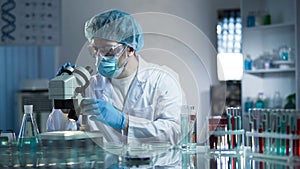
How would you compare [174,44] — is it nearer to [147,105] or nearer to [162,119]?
[147,105]

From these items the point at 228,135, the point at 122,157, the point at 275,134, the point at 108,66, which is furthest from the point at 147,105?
the point at 275,134

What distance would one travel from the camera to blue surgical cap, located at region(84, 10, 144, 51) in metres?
2.24

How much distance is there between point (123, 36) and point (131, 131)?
0.47 metres

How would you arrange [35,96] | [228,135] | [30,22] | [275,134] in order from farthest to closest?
[30,22] < [35,96] < [228,135] < [275,134]

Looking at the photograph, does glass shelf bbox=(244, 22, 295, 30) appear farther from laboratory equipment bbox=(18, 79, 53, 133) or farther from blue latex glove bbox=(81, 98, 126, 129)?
blue latex glove bbox=(81, 98, 126, 129)

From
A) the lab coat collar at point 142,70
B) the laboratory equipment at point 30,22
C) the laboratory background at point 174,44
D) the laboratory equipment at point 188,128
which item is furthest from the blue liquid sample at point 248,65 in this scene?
the laboratory equipment at point 188,128

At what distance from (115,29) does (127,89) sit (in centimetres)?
33

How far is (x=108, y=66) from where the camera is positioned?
223cm

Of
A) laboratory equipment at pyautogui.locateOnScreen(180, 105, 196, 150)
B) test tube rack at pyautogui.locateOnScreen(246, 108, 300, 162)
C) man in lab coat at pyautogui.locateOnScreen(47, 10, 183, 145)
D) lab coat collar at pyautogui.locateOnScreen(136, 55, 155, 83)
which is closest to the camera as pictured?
test tube rack at pyautogui.locateOnScreen(246, 108, 300, 162)

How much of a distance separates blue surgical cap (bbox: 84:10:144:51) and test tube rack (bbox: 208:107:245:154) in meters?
0.76

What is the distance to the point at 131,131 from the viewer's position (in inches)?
82.4

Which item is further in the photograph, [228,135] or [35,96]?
[35,96]

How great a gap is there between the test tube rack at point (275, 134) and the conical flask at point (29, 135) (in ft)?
2.51

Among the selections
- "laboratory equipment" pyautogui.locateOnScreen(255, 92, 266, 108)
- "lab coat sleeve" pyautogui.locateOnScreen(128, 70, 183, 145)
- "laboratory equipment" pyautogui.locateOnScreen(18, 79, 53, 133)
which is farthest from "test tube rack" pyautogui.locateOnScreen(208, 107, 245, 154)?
"laboratory equipment" pyautogui.locateOnScreen(18, 79, 53, 133)
